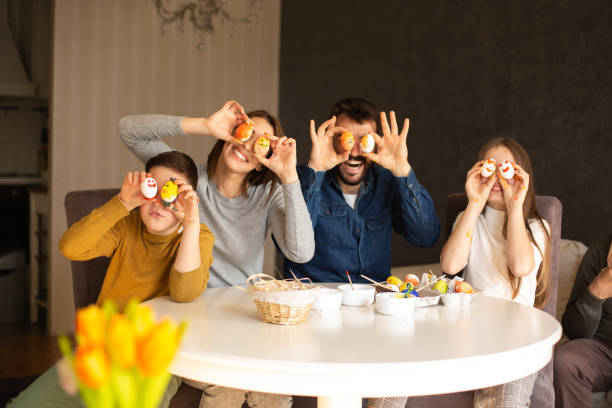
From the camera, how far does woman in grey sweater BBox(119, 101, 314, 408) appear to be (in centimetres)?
193

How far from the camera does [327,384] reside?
102cm

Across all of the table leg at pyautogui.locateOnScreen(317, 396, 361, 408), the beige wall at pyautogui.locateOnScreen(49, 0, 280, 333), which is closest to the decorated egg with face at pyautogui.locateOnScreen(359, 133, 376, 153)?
the table leg at pyautogui.locateOnScreen(317, 396, 361, 408)

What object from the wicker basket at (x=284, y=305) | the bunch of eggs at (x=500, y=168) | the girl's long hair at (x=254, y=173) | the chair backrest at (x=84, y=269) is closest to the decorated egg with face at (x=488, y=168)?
the bunch of eggs at (x=500, y=168)

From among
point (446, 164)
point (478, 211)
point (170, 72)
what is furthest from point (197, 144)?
point (478, 211)

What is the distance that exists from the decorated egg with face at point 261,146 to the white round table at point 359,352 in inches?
23.5

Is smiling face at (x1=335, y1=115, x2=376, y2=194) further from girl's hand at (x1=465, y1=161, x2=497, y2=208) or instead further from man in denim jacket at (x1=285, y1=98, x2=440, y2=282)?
girl's hand at (x1=465, y1=161, x2=497, y2=208)

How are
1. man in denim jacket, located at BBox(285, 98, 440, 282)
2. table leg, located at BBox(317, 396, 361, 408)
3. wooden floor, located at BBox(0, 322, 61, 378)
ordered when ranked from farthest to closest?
wooden floor, located at BBox(0, 322, 61, 378) → man in denim jacket, located at BBox(285, 98, 440, 282) → table leg, located at BBox(317, 396, 361, 408)

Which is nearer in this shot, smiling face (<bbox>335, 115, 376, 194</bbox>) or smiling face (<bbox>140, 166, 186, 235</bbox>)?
smiling face (<bbox>140, 166, 186, 235</bbox>)

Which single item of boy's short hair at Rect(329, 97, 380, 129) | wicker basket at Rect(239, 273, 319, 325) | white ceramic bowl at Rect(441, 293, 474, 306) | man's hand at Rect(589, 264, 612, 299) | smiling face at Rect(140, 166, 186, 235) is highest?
boy's short hair at Rect(329, 97, 380, 129)

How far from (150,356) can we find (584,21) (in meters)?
2.66

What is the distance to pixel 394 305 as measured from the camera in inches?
57.0

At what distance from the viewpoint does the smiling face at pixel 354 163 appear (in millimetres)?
2189

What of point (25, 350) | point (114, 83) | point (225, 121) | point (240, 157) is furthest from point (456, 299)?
point (114, 83)

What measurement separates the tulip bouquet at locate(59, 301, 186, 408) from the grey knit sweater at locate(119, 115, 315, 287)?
1290 mm
